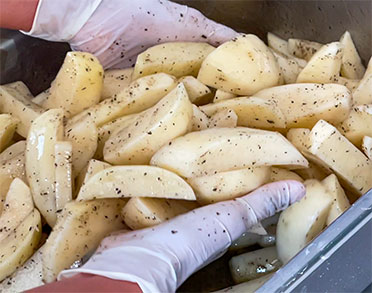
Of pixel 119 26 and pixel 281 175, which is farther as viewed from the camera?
pixel 119 26

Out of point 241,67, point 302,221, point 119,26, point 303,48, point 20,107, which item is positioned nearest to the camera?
point 302,221

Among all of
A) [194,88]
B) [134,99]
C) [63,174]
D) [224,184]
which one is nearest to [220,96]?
[194,88]

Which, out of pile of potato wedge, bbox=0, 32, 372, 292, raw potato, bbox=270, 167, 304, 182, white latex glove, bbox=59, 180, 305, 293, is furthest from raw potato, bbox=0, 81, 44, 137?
raw potato, bbox=270, 167, 304, 182

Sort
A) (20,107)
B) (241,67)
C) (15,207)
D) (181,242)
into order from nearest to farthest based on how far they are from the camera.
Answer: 1. (181,242)
2. (15,207)
3. (241,67)
4. (20,107)

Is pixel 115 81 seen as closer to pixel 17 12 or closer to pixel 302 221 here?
pixel 17 12

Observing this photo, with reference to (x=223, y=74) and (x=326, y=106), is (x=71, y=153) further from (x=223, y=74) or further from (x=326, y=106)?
(x=326, y=106)

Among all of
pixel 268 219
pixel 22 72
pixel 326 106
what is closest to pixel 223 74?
pixel 326 106

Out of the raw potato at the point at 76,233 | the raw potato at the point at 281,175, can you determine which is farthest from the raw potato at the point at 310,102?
the raw potato at the point at 76,233
